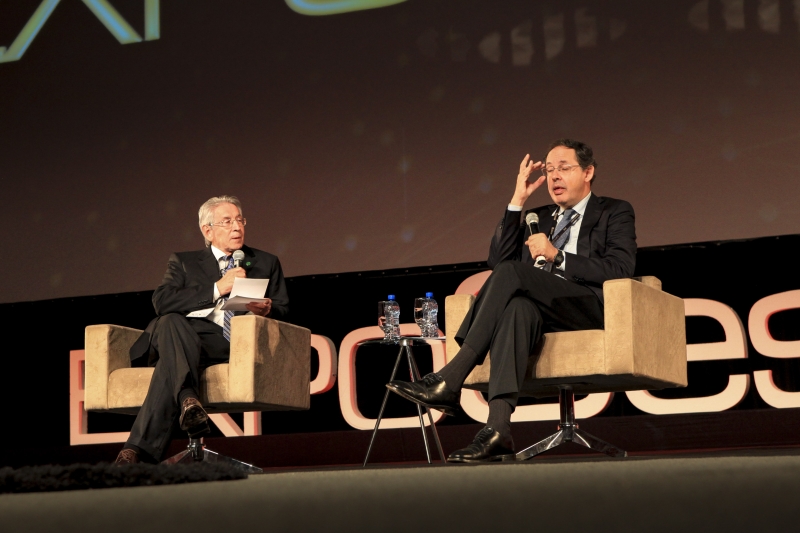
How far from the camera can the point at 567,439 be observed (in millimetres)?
3221

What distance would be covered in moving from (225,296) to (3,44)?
2.68 metres

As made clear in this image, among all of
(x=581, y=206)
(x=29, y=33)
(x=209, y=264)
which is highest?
(x=29, y=33)

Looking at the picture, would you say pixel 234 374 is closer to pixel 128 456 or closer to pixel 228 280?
pixel 228 280

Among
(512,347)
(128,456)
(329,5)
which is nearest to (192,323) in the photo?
(128,456)

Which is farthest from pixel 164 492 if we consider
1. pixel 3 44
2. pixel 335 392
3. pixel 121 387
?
pixel 3 44

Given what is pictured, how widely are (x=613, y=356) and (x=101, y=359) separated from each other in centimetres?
188

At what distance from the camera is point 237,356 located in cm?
347

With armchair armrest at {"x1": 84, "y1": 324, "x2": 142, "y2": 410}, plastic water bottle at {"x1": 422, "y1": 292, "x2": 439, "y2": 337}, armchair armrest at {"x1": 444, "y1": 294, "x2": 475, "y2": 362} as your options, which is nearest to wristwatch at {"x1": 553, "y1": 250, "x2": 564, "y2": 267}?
armchair armrest at {"x1": 444, "y1": 294, "x2": 475, "y2": 362}

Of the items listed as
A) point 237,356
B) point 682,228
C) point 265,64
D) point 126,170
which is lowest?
point 237,356

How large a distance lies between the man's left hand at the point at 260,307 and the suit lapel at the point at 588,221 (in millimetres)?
1143

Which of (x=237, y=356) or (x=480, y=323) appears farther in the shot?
(x=237, y=356)

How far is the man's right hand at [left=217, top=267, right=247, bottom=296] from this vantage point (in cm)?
361

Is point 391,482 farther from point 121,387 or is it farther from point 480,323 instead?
point 121,387

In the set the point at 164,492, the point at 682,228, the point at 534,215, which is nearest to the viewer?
the point at 164,492
